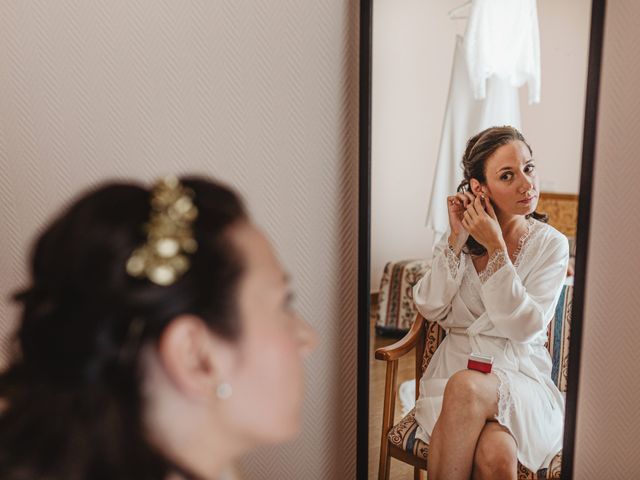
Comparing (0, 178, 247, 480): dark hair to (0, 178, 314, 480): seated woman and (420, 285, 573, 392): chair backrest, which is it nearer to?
(0, 178, 314, 480): seated woman

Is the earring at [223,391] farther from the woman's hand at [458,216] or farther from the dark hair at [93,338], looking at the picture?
the woman's hand at [458,216]

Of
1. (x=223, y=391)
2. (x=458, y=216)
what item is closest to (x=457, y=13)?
(x=458, y=216)

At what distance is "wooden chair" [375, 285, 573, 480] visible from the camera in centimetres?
119

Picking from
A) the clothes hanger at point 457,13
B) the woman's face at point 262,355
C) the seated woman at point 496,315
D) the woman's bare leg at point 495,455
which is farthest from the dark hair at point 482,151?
the woman's face at point 262,355

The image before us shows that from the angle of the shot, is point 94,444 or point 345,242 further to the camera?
point 345,242

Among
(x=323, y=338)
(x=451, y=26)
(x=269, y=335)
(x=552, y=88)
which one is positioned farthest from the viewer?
(x=323, y=338)

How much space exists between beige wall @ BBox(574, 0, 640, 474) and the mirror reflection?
0.04 meters

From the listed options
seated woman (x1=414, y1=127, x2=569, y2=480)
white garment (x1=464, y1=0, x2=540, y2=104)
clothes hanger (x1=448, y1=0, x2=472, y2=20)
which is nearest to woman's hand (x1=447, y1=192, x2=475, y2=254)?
seated woman (x1=414, y1=127, x2=569, y2=480)

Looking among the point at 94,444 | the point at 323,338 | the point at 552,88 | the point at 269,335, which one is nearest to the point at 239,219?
the point at 269,335

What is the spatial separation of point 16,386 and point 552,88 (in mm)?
1005

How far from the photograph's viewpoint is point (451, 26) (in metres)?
1.24

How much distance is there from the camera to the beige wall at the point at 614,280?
42.9 inches

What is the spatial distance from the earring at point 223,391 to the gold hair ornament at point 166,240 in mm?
154

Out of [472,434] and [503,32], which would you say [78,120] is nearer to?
[503,32]
